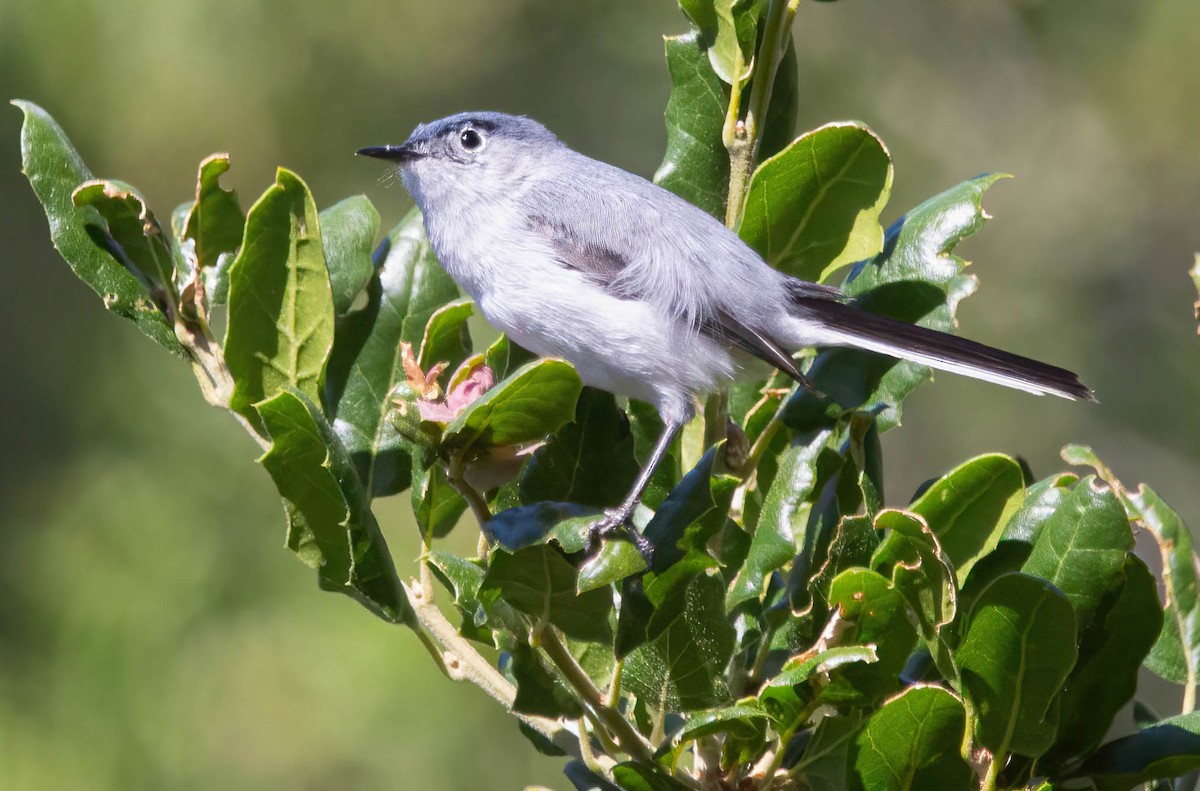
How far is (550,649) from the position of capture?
138 centimetres

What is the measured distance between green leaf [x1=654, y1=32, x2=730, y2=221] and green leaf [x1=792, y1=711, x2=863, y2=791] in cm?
90

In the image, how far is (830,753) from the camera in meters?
1.42

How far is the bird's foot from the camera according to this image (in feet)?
4.46

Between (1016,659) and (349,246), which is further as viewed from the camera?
(349,246)

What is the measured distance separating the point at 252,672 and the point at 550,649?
310cm

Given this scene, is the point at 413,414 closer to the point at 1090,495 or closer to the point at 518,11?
the point at 1090,495

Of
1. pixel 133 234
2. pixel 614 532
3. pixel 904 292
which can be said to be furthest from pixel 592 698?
pixel 133 234

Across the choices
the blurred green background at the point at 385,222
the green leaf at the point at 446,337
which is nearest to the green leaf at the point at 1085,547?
the green leaf at the point at 446,337

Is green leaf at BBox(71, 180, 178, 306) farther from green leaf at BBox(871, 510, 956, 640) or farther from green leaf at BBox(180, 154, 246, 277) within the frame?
green leaf at BBox(871, 510, 956, 640)

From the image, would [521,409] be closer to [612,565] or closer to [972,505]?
[612,565]

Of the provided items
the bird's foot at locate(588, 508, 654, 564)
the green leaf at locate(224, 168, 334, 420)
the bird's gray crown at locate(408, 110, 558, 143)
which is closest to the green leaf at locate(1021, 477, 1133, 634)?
the bird's foot at locate(588, 508, 654, 564)

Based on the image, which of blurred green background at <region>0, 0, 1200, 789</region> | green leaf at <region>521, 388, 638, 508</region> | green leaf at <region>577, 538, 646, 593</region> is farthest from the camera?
blurred green background at <region>0, 0, 1200, 789</region>

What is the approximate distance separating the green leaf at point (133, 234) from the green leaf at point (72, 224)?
2 centimetres

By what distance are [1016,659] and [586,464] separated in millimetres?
613
